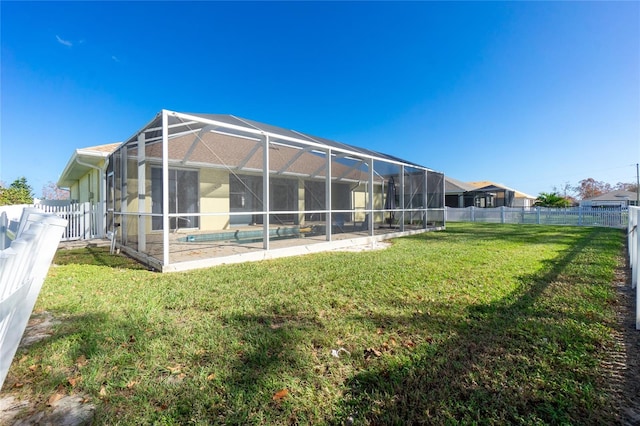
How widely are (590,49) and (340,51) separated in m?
11.1

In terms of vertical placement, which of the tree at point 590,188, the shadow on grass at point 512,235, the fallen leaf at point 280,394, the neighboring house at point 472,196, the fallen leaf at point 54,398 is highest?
the tree at point 590,188

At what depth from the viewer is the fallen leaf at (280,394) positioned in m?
1.63

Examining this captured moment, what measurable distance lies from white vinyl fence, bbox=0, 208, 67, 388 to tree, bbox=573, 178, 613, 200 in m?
73.1

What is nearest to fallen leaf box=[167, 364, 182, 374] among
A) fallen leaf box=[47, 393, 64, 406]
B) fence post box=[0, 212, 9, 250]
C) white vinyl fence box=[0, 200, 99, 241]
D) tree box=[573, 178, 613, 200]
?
fallen leaf box=[47, 393, 64, 406]

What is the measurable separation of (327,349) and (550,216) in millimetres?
19942

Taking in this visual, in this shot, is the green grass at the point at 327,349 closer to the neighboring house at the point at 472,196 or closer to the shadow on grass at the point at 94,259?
the shadow on grass at the point at 94,259

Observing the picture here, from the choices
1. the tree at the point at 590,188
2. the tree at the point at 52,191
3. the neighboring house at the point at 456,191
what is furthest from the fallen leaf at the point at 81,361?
the tree at the point at 590,188

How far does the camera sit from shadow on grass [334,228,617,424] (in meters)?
1.51

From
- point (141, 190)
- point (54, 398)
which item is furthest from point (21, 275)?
point (141, 190)

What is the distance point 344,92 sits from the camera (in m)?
18.5

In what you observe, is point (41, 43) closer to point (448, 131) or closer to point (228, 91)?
point (228, 91)

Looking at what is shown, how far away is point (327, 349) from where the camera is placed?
2197 mm

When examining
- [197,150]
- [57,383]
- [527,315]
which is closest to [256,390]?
[57,383]

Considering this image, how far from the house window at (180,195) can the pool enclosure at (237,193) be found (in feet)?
0.10
